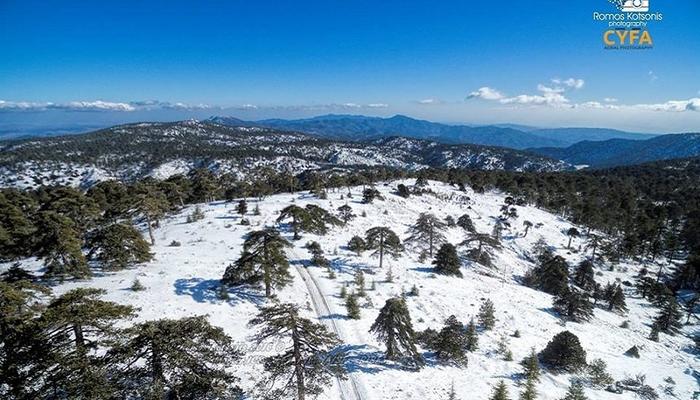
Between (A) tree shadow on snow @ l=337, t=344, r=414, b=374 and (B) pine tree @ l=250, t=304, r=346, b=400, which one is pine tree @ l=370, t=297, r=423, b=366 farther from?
(B) pine tree @ l=250, t=304, r=346, b=400

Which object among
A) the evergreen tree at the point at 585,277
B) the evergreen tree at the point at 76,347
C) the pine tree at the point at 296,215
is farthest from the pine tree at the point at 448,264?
the evergreen tree at the point at 76,347

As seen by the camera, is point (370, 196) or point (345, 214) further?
point (370, 196)

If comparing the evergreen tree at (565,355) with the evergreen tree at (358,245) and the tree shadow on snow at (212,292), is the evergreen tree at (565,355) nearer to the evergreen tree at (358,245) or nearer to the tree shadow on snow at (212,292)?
the tree shadow on snow at (212,292)

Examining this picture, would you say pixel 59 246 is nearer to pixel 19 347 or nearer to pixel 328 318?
pixel 19 347

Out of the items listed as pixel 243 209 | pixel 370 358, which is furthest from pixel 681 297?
pixel 243 209

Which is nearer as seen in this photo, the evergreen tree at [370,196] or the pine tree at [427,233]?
the pine tree at [427,233]

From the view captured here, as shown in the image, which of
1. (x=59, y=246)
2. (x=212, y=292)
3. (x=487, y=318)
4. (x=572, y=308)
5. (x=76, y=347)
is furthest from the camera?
(x=572, y=308)

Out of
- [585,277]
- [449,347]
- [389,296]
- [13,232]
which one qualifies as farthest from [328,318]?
[585,277]
